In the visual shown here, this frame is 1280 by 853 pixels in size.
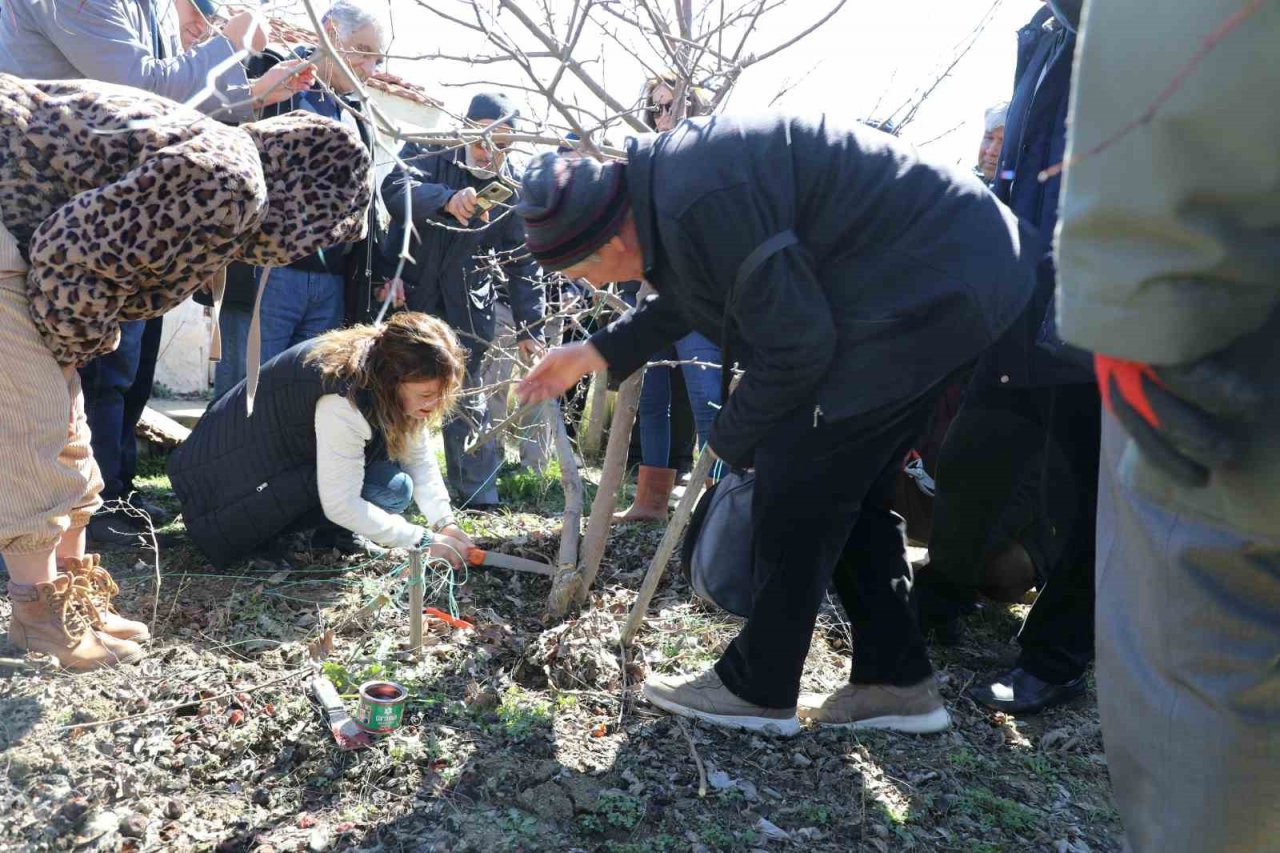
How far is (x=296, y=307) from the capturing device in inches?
169

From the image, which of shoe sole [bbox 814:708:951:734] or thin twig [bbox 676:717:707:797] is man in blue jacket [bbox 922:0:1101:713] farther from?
thin twig [bbox 676:717:707:797]

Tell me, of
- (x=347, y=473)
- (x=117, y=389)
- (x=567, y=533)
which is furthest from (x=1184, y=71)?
(x=117, y=389)

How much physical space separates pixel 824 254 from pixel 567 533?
4.98ft

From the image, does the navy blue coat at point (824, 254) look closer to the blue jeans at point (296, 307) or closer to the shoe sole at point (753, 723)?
the shoe sole at point (753, 723)

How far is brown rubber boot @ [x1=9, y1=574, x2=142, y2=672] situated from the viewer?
9.20 ft

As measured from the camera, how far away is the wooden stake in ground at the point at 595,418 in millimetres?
4750

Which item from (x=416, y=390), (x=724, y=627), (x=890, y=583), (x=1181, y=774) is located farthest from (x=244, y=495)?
(x=1181, y=774)

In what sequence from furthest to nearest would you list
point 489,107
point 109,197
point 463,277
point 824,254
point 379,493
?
point 463,277 → point 489,107 → point 379,493 → point 109,197 → point 824,254

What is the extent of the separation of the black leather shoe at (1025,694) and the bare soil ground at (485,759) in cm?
4

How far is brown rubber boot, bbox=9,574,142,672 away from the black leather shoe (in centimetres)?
251

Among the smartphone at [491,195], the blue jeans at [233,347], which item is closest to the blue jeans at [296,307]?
the blue jeans at [233,347]

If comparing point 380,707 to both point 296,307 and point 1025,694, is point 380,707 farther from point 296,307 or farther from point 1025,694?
point 296,307

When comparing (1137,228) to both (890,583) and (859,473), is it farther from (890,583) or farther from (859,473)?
(890,583)

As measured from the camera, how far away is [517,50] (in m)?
2.79
